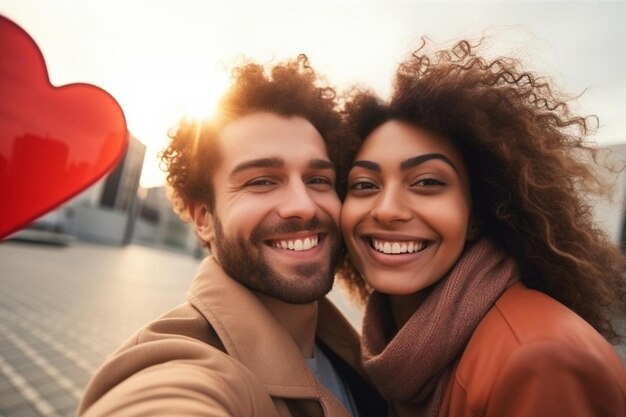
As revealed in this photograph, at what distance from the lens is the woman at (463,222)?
1438 millimetres

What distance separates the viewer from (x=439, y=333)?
1423mm

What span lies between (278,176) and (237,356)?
2.99 ft

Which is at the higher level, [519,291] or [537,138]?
[537,138]

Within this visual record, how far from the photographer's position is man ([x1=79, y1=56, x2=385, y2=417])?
3.84 ft

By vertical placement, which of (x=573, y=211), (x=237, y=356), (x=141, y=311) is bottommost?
(x=141, y=311)

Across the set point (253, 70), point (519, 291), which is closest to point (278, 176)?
point (253, 70)

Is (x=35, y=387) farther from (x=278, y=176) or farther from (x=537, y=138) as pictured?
(x=537, y=138)

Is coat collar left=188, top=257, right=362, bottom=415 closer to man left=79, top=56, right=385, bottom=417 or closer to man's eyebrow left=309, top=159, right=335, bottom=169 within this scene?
man left=79, top=56, right=385, bottom=417

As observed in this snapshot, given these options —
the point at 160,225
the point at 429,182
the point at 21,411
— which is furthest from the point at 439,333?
the point at 160,225

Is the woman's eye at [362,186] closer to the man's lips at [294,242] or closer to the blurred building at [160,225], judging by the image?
the man's lips at [294,242]

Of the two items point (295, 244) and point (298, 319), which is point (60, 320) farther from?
point (295, 244)

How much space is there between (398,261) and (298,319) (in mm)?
600

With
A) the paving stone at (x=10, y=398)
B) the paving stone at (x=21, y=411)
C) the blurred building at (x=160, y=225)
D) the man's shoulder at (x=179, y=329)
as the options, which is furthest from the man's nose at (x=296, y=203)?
the blurred building at (x=160, y=225)

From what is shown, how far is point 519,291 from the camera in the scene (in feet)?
4.69
